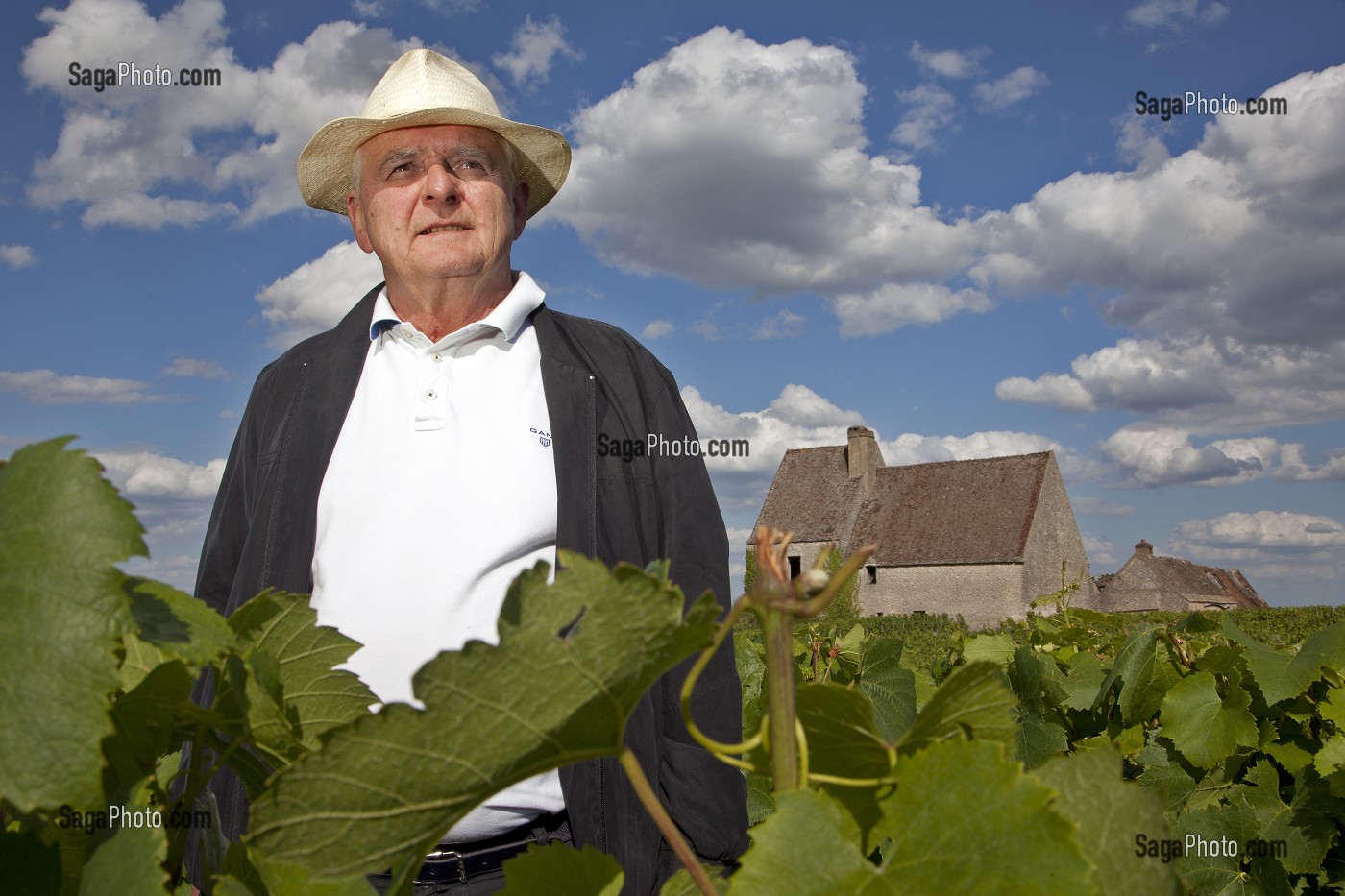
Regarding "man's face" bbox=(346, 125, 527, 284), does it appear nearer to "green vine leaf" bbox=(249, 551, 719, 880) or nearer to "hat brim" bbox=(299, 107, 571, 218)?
"hat brim" bbox=(299, 107, 571, 218)

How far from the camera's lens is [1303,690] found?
330 cm

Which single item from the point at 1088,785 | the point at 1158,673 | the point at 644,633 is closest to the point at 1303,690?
the point at 1158,673

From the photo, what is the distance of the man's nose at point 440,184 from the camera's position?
3.98m

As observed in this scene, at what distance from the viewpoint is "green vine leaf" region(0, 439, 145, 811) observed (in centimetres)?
55

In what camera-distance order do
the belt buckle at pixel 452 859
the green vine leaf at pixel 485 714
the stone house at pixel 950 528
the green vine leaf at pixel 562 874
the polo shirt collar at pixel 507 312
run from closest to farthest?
the green vine leaf at pixel 485 714 → the green vine leaf at pixel 562 874 → the belt buckle at pixel 452 859 → the polo shirt collar at pixel 507 312 → the stone house at pixel 950 528

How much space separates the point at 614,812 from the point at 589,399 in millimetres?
1389

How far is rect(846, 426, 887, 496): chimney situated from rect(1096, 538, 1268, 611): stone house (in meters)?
9.77

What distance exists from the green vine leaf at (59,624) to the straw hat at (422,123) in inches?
146

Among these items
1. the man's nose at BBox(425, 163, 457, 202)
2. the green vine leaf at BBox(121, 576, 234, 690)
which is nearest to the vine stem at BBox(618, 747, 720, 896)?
the green vine leaf at BBox(121, 576, 234, 690)

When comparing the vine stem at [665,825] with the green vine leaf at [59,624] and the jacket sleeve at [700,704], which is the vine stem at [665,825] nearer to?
the green vine leaf at [59,624]

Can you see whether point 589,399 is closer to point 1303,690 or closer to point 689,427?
point 689,427

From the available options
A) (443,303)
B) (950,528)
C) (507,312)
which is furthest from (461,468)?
(950,528)

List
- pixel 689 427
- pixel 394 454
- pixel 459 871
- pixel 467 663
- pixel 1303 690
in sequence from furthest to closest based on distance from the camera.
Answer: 1. pixel 689 427
2. pixel 394 454
3. pixel 1303 690
4. pixel 459 871
5. pixel 467 663

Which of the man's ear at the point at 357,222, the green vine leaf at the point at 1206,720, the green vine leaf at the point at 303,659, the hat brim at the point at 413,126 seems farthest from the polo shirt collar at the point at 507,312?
the green vine leaf at the point at 303,659
